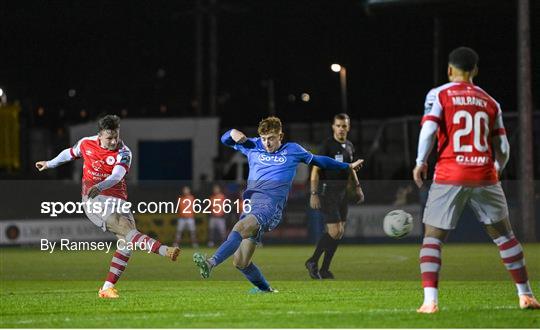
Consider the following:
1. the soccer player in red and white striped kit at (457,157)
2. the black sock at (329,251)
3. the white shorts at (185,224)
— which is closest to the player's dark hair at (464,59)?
the soccer player in red and white striped kit at (457,157)

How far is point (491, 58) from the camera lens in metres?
59.9

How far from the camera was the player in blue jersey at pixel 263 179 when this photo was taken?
1390 centimetres

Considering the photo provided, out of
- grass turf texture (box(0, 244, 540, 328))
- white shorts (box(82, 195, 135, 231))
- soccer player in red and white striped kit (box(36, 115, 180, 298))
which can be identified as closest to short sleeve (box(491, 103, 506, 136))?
grass turf texture (box(0, 244, 540, 328))

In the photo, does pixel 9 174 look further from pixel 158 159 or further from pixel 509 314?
pixel 509 314

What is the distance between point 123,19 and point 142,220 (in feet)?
173

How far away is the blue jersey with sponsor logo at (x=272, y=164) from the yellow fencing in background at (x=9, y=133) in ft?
82.7

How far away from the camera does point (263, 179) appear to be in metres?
14.2

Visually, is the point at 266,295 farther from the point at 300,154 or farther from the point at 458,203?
the point at 458,203

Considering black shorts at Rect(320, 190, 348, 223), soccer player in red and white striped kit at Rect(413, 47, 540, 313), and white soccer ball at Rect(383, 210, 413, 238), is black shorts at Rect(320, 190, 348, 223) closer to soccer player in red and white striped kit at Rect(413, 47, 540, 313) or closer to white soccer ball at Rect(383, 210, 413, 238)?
white soccer ball at Rect(383, 210, 413, 238)

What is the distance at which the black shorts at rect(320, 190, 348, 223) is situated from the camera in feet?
57.9

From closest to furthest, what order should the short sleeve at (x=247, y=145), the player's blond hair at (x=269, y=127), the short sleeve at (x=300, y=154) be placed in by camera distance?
the player's blond hair at (x=269, y=127) → the short sleeve at (x=247, y=145) → the short sleeve at (x=300, y=154)

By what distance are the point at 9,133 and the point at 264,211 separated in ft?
84.5
